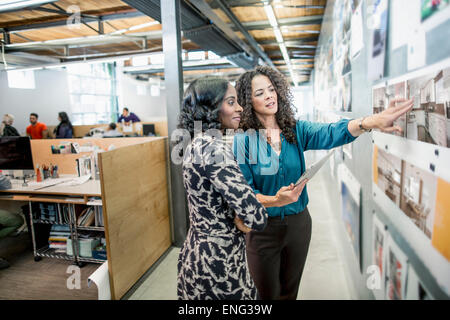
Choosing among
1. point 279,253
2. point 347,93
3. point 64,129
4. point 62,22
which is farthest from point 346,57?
point 64,129

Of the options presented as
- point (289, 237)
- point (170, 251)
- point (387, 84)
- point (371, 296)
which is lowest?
point (170, 251)

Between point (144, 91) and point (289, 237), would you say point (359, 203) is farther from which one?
point (144, 91)

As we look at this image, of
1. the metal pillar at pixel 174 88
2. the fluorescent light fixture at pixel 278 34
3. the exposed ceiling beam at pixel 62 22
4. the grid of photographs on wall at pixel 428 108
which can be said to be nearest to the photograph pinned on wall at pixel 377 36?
the grid of photographs on wall at pixel 428 108

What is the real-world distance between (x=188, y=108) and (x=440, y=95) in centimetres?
77

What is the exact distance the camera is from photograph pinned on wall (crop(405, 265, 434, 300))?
2.70 feet

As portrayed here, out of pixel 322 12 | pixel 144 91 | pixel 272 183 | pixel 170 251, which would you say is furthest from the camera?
pixel 144 91

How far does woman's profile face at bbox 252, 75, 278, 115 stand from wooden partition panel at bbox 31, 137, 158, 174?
2070mm

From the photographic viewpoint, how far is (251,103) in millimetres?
1423

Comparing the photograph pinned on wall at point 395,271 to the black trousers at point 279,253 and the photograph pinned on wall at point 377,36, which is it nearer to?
the black trousers at point 279,253

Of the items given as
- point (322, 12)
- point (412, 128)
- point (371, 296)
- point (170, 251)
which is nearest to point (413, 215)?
point (412, 128)

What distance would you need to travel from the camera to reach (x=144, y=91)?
14352 mm

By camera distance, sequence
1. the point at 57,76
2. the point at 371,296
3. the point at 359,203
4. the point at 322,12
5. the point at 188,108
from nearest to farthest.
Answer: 1. the point at 188,108
2. the point at 371,296
3. the point at 359,203
4. the point at 322,12
5. the point at 57,76

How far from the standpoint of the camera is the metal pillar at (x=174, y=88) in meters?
2.77

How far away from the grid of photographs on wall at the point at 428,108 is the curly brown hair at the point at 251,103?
0.52 m
